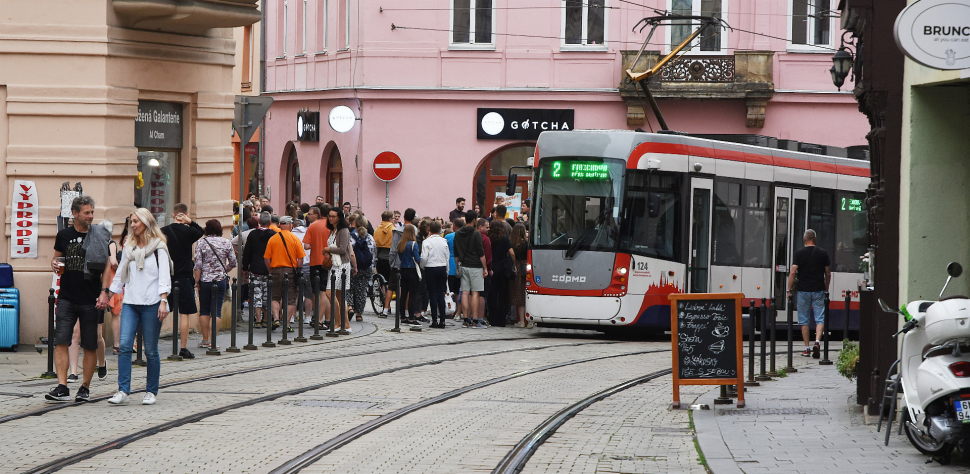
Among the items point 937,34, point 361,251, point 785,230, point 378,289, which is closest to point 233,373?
point 361,251

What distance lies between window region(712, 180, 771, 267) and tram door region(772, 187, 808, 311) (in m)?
0.25

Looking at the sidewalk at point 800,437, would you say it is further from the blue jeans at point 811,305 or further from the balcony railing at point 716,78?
the balcony railing at point 716,78

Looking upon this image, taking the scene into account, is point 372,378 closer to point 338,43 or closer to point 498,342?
point 498,342

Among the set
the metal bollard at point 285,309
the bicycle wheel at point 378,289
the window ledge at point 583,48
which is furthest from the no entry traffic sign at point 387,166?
the metal bollard at point 285,309

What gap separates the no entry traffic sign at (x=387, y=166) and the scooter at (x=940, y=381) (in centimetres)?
2210

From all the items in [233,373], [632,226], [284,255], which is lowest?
[233,373]

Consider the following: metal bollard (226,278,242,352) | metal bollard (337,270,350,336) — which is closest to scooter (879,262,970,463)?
metal bollard (226,278,242,352)

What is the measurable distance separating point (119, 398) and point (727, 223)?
1121 centimetres

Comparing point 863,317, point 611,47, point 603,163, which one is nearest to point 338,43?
point 611,47

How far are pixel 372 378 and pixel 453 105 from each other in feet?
63.6

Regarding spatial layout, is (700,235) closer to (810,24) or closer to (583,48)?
(583,48)

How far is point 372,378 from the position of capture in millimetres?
14148

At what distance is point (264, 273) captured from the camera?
746 inches

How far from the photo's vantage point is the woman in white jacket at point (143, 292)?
1170 cm
